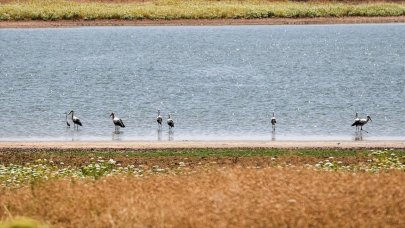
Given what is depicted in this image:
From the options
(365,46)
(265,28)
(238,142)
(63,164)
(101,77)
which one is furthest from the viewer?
(265,28)

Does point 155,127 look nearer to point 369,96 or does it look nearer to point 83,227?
point 369,96

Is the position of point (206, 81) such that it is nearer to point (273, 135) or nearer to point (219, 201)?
point (273, 135)

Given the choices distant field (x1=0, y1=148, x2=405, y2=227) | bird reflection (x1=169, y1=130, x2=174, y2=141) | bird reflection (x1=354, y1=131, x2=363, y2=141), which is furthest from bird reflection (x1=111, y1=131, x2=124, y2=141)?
distant field (x1=0, y1=148, x2=405, y2=227)

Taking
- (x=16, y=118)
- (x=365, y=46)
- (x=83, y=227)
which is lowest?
(x=83, y=227)

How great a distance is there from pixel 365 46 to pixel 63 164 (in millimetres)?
68441

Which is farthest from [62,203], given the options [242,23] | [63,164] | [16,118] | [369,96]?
[242,23]

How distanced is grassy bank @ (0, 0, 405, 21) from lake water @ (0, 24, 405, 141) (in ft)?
6.99

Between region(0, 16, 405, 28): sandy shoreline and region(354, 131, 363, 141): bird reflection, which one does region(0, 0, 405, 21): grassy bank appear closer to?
region(0, 16, 405, 28): sandy shoreline

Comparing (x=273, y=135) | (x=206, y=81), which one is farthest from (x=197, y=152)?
(x=206, y=81)

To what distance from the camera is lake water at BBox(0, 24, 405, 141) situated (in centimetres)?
4084

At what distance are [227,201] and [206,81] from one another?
49301mm

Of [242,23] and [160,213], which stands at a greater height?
[242,23]

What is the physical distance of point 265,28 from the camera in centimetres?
11750

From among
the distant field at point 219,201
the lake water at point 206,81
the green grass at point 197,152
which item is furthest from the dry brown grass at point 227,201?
the lake water at point 206,81
